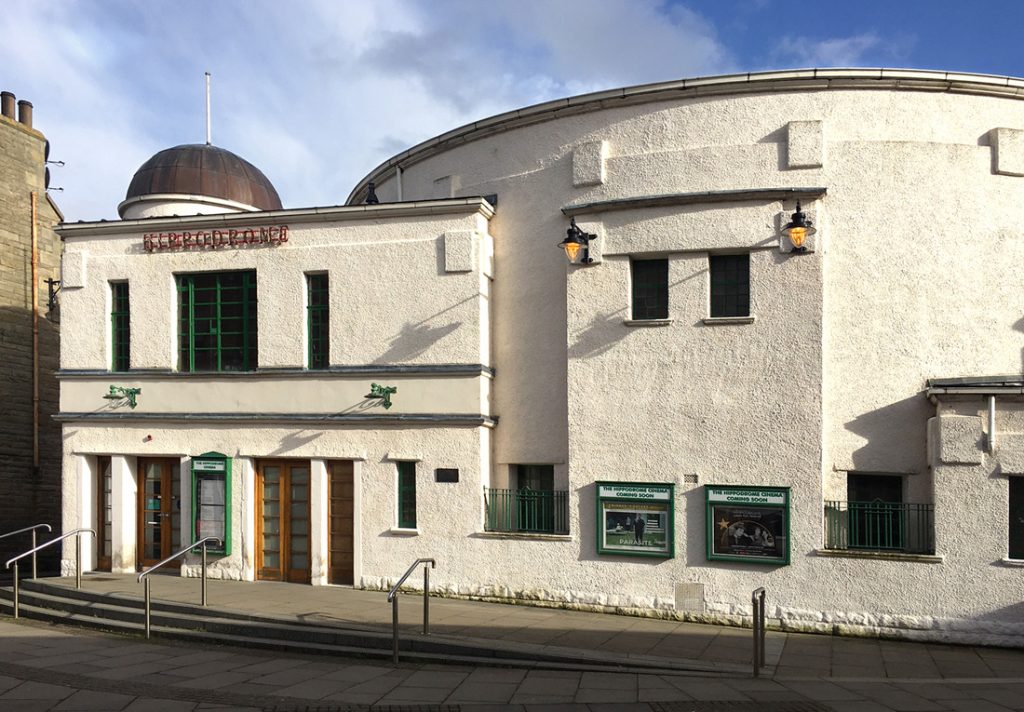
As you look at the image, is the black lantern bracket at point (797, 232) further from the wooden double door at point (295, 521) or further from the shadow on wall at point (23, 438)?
the shadow on wall at point (23, 438)

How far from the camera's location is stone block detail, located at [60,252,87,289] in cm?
1477

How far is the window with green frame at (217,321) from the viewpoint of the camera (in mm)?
14281

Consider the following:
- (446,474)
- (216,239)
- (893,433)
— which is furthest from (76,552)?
(893,433)

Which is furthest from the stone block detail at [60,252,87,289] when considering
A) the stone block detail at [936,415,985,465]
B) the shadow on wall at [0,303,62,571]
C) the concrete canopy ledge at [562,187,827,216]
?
the stone block detail at [936,415,985,465]

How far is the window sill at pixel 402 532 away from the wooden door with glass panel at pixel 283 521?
157 cm

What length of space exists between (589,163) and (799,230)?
10.6 ft

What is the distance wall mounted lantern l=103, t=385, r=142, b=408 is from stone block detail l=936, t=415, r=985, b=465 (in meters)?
12.2

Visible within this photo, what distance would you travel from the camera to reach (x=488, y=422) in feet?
43.1

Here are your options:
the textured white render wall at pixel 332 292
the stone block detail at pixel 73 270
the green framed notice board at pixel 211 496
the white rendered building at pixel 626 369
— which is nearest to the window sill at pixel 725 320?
the white rendered building at pixel 626 369

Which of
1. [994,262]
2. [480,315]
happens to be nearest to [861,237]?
[994,262]

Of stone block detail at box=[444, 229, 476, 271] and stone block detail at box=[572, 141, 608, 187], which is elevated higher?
stone block detail at box=[572, 141, 608, 187]

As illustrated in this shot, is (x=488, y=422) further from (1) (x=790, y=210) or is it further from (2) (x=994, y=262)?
(2) (x=994, y=262)

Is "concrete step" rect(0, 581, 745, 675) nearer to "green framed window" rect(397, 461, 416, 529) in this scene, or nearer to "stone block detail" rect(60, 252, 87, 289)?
"green framed window" rect(397, 461, 416, 529)

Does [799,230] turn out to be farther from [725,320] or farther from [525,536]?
[525,536]
